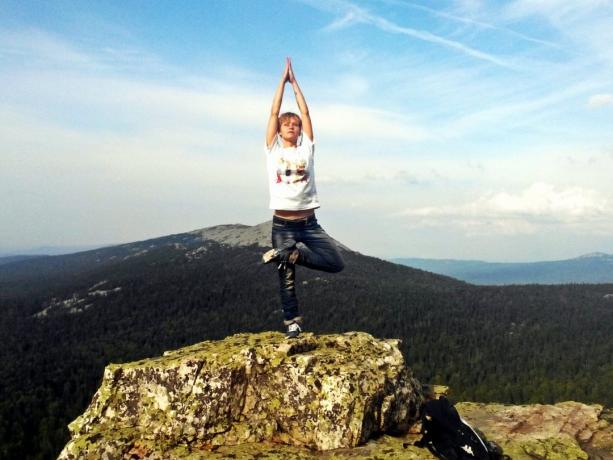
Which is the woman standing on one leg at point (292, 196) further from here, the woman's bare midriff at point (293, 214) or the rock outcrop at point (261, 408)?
the rock outcrop at point (261, 408)

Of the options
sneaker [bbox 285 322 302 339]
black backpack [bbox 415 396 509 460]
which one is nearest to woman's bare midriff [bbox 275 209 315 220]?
sneaker [bbox 285 322 302 339]

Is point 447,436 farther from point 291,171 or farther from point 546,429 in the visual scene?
point 291,171

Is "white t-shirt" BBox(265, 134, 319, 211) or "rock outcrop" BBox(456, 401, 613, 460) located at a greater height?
"white t-shirt" BBox(265, 134, 319, 211)

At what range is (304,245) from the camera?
12.0 m

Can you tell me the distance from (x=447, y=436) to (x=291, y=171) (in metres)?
7.44

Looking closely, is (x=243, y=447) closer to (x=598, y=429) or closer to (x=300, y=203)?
(x=300, y=203)

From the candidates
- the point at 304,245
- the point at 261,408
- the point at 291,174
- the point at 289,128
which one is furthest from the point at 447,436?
the point at 289,128

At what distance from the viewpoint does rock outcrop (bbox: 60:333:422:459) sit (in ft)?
34.4

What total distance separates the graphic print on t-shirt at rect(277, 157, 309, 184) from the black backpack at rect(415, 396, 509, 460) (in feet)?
21.5

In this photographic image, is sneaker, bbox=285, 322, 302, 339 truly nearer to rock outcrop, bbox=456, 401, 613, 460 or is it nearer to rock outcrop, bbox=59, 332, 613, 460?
rock outcrop, bbox=59, 332, 613, 460

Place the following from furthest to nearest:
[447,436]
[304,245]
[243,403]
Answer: [304,245]
[243,403]
[447,436]

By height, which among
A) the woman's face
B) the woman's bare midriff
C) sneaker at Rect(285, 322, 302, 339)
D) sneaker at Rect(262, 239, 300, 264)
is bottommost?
sneaker at Rect(285, 322, 302, 339)

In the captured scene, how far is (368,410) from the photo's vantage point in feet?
34.9

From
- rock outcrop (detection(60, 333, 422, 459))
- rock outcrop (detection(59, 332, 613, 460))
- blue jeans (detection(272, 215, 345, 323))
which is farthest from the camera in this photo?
blue jeans (detection(272, 215, 345, 323))
